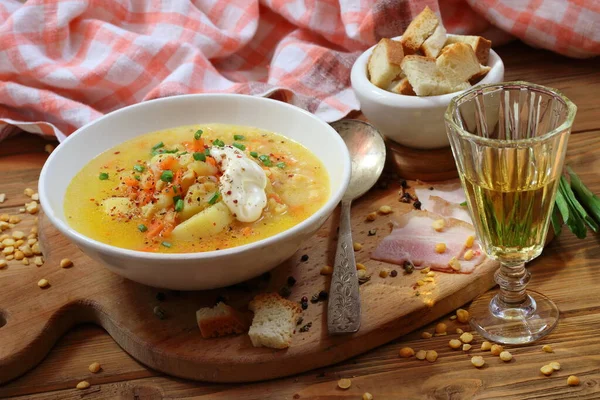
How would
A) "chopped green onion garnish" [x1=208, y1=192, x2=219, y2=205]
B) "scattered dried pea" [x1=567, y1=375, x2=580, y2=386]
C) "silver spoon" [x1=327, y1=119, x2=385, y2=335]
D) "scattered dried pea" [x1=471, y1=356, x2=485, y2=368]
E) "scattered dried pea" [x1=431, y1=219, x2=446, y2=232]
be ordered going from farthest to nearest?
"scattered dried pea" [x1=431, y1=219, x2=446, y2=232]
"chopped green onion garnish" [x1=208, y1=192, x2=219, y2=205]
"silver spoon" [x1=327, y1=119, x2=385, y2=335]
"scattered dried pea" [x1=471, y1=356, x2=485, y2=368]
"scattered dried pea" [x1=567, y1=375, x2=580, y2=386]

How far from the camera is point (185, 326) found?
2342mm

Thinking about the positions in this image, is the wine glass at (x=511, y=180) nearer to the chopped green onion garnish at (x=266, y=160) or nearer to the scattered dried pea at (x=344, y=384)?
the scattered dried pea at (x=344, y=384)

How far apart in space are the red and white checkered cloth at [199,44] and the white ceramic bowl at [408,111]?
1.30 feet

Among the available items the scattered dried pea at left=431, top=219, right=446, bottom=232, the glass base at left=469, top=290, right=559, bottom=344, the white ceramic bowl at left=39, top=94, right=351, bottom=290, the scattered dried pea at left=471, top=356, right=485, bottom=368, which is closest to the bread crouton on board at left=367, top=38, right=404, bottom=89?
the white ceramic bowl at left=39, top=94, right=351, bottom=290

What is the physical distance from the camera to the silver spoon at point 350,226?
2293 millimetres

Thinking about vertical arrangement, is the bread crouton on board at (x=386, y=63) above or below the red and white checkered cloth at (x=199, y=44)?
above

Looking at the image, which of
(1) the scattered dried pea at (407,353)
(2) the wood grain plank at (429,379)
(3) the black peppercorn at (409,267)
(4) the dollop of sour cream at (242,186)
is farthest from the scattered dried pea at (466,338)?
(4) the dollop of sour cream at (242,186)

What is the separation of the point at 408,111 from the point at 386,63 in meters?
0.20

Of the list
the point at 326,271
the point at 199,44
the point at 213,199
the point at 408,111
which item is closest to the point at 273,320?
the point at 326,271

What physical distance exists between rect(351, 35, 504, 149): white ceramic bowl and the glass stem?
0.73m

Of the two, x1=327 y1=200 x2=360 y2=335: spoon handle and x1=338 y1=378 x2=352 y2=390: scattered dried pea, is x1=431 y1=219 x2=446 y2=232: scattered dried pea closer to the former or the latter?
x1=327 y1=200 x2=360 y2=335: spoon handle

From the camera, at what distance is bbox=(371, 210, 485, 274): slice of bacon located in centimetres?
254

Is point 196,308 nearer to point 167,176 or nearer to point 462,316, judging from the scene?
point 167,176

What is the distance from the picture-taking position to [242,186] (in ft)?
7.84
